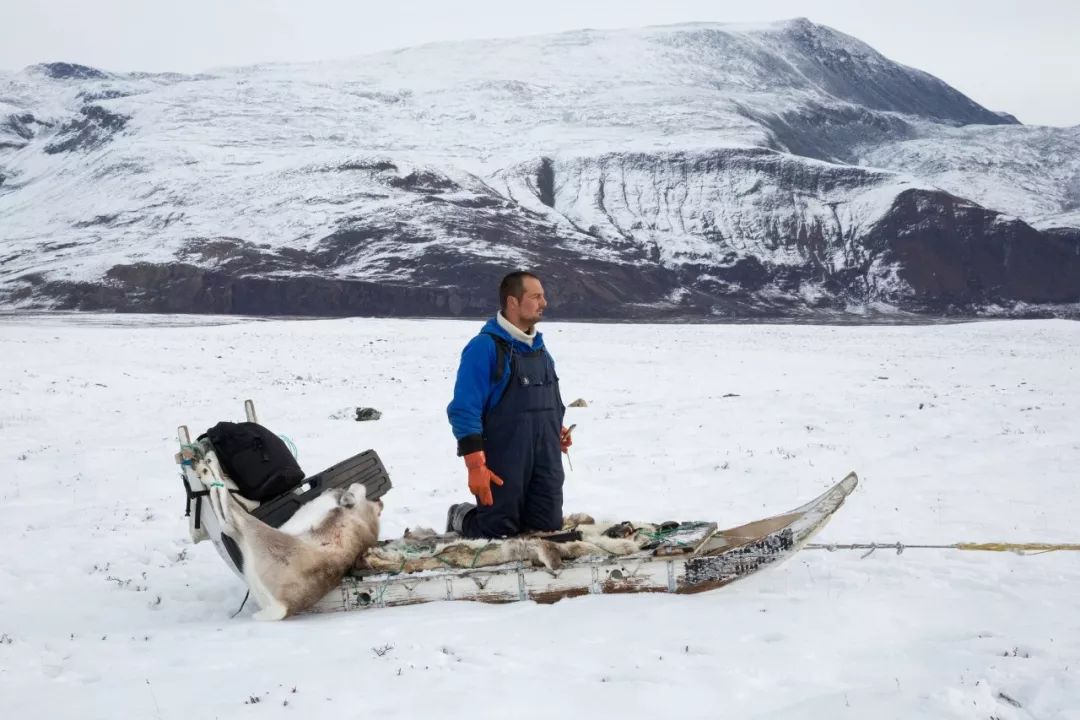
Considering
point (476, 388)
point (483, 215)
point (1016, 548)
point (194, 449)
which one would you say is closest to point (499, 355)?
point (476, 388)

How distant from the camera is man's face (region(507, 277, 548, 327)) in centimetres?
683

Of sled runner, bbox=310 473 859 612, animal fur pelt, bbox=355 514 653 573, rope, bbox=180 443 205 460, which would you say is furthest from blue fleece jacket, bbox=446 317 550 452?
rope, bbox=180 443 205 460

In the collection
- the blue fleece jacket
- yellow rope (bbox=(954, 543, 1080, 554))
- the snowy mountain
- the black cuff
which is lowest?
yellow rope (bbox=(954, 543, 1080, 554))

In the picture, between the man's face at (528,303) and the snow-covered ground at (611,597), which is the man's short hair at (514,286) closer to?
the man's face at (528,303)

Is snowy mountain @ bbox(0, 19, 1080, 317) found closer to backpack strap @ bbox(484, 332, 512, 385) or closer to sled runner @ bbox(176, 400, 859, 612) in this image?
backpack strap @ bbox(484, 332, 512, 385)

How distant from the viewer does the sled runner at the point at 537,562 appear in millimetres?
6281

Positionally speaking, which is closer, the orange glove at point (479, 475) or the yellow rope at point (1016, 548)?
the orange glove at point (479, 475)

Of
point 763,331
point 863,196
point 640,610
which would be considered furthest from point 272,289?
point 640,610

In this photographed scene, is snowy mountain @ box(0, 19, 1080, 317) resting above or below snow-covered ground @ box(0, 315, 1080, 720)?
above

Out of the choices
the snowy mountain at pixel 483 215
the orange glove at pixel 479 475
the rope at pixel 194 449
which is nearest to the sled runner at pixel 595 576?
the orange glove at pixel 479 475

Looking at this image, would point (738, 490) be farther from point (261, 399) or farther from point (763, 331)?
point (763, 331)

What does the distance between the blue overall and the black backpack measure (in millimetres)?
1605

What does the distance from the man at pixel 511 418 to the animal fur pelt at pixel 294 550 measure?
3.41 ft

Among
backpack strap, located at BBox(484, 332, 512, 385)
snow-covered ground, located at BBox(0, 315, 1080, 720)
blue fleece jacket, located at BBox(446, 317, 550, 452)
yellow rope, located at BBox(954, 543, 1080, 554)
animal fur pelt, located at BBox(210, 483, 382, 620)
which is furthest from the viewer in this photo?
yellow rope, located at BBox(954, 543, 1080, 554)
